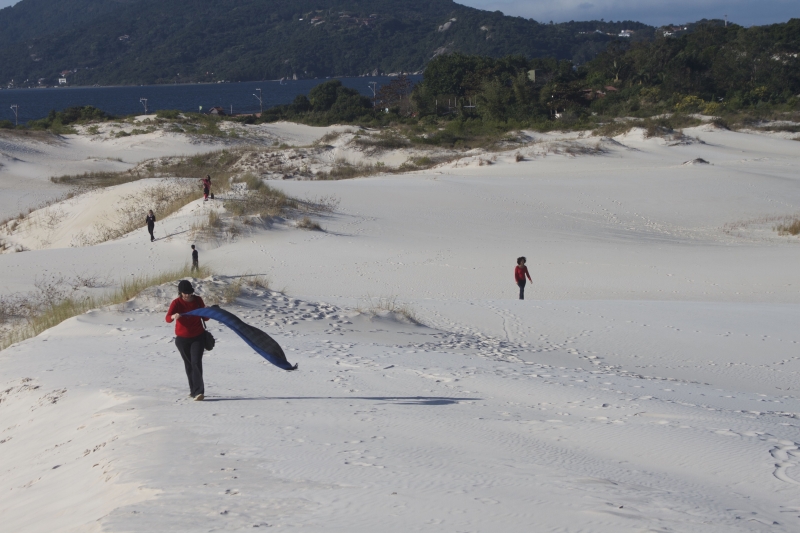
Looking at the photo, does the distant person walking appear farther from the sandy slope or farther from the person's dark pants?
the person's dark pants

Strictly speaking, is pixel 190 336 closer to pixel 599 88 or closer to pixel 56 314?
pixel 56 314

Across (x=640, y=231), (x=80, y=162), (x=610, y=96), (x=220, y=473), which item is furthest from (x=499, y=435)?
(x=610, y=96)

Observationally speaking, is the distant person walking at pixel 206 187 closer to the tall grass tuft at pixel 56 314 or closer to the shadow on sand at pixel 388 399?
the tall grass tuft at pixel 56 314

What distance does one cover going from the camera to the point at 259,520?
3.88 m

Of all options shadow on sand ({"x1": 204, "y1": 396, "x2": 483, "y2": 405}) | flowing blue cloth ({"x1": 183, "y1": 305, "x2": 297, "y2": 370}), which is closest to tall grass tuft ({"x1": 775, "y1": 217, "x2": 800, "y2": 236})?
shadow on sand ({"x1": 204, "y1": 396, "x2": 483, "y2": 405})

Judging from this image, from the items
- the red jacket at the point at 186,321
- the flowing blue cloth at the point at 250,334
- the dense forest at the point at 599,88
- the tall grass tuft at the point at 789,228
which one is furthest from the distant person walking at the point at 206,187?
the dense forest at the point at 599,88

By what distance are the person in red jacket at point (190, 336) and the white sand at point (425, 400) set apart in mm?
238

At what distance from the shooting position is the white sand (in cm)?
414

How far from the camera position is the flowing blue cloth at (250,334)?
242 inches

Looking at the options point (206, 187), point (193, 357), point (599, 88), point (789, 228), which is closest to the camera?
point (193, 357)

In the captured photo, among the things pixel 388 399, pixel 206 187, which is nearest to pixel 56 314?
pixel 388 399

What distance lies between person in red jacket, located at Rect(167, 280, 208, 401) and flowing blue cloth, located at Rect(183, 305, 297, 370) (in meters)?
0.08

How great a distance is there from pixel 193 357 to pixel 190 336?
17 cm

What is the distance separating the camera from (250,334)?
6406 mm
